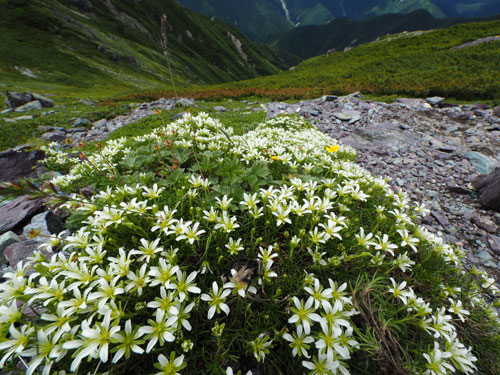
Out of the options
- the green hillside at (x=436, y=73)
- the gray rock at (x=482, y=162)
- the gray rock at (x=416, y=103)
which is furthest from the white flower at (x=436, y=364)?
the green hillside at (x=436, y=73)

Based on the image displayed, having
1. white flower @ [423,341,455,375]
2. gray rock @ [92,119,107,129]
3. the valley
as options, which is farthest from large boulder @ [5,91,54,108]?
white flower @ [423,341,455,375]

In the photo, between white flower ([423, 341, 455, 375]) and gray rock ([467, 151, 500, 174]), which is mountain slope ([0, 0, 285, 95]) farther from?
gray rock ([467, 151, 500, 174])

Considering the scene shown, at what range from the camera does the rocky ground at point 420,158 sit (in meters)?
3.59

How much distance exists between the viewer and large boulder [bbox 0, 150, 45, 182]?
6.59 meters

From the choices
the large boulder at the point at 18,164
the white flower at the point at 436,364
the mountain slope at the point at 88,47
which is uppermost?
the mountain slope at the point at 88,47

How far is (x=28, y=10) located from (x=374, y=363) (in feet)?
321

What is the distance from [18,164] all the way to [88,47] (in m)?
75.8

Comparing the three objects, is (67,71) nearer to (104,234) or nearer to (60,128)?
(60,128)

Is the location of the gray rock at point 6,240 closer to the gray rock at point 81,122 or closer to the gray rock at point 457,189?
the gray rock at point 457,189

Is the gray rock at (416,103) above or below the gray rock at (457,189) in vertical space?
below

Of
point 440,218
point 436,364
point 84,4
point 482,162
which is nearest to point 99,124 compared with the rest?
point 436,364

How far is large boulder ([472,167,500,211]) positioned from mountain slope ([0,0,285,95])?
163 ft

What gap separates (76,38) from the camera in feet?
192

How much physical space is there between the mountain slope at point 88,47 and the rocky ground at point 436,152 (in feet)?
151
